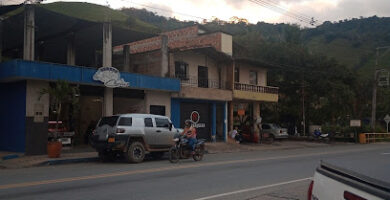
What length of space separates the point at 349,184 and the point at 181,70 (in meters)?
25.1

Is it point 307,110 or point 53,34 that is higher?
point 53,34

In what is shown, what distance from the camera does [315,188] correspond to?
360 cm

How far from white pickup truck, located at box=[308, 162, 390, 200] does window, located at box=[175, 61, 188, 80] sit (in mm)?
24033

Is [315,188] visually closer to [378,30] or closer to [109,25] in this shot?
[109,25]

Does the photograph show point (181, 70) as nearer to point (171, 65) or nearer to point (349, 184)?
point (171, 65)

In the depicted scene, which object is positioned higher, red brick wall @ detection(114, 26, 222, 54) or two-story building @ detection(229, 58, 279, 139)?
red brick wall @ detection(114, 26, 222, 54)

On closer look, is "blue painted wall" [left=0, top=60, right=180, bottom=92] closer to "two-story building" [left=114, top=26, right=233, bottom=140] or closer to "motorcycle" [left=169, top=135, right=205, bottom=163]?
"two-story building" [left=114, top=26, right=233, bottom=140]

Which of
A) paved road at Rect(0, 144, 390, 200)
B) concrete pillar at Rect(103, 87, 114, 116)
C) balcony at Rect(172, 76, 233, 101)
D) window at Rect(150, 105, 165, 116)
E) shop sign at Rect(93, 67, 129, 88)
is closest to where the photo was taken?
paved road at Rect(0, 144, 390, 200)

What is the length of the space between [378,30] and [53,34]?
87813mm

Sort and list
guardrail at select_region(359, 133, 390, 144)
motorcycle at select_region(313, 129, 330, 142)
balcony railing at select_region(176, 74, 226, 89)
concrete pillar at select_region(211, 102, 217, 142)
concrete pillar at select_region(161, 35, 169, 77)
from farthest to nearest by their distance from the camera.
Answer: guardrail at select_region(359, 133, 390, 144) → motorcycle at select_region(313, 129, 330, 142) → concrete pillar at select_region(211, 102, 217, 142) → balcony railing at select_region(176, 74, 226, 89) → concrete pillar at select_region(161, 35, 169, 77)

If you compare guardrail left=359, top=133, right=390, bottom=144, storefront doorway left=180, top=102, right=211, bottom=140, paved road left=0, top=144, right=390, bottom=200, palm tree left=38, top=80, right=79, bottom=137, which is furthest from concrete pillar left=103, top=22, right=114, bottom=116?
guardrail left=359, top=133, right=390, bottom=144

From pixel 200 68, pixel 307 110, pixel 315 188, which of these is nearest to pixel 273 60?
pixel 307 110

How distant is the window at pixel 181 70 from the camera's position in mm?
27542

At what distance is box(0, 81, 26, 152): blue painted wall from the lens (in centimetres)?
1850
